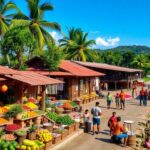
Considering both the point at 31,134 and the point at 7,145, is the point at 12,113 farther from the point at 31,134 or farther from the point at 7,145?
the point at 7,145

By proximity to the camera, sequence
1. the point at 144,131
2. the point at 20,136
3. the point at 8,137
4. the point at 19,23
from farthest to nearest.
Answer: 1. the point at 19,23
2. the point at 144,131
3. the point at 20,136
4. the point at 8,137

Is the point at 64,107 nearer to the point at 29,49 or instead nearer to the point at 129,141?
the point at 129,141

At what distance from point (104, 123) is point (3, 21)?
23.7 m

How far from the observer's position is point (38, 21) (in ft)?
129

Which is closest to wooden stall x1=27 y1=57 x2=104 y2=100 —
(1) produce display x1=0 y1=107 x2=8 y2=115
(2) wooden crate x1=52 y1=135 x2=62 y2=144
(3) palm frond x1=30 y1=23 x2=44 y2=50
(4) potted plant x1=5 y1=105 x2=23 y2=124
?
(3) palm frond x1=30 y1=23 x2=44 y2=50

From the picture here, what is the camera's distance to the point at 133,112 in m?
27.2

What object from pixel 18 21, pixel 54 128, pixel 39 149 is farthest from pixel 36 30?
pixel 39 149

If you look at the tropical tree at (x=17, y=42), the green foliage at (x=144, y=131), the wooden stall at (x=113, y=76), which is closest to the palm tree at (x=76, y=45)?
the wooden stall at (x=113, y=76)

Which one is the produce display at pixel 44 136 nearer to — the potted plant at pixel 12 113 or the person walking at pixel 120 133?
the potted plant at pixel 12 113

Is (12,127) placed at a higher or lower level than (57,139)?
higher

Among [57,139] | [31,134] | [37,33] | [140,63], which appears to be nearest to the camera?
[31,134]

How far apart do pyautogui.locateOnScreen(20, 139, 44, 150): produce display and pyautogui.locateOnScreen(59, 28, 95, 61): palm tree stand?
154ft

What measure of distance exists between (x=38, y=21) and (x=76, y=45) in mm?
21671

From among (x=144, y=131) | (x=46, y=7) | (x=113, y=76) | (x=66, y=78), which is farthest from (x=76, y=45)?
(x=144, y=131)
